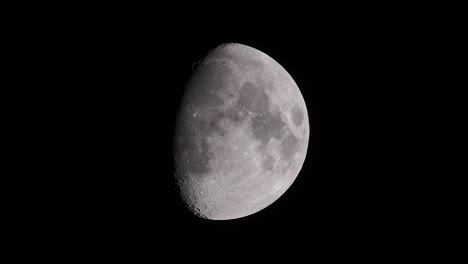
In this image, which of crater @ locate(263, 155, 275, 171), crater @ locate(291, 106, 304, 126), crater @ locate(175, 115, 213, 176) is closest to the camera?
crater @ locate(175, 115, 213, 176)

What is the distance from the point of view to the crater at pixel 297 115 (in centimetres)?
421

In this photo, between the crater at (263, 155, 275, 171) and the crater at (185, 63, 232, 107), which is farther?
the crater at (263, 155, 275, 171)

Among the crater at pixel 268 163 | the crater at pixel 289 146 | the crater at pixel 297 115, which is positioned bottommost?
the crater at pixel 268 163

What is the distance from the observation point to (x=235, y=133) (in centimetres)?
379

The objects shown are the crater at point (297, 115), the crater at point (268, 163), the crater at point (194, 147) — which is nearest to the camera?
the crater at point (194, 147)

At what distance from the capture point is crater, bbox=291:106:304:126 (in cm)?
421

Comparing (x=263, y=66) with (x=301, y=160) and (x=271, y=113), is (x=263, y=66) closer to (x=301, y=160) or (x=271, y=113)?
(x=271, y=113)

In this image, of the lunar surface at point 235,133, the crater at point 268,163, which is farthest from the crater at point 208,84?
the crater at point 268,163

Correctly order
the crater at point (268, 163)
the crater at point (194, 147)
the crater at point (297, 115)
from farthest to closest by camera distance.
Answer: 1. the crater at point (297, 115)
2. the crater at point (268, 163)
3. the crater at point (194, 147)

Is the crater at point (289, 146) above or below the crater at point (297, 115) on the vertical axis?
below

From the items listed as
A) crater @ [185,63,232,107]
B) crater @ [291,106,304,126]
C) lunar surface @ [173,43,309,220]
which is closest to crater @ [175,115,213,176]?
lunar surface @ [173,43,309,220]

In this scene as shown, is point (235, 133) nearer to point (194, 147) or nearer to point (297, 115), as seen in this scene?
point (194, 147)

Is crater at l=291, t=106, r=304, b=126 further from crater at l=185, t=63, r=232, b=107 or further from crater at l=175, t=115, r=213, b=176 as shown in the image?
crater at l=175, t=115, r=213, b=176

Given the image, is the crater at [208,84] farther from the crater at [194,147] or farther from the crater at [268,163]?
the crater at [268,163]
